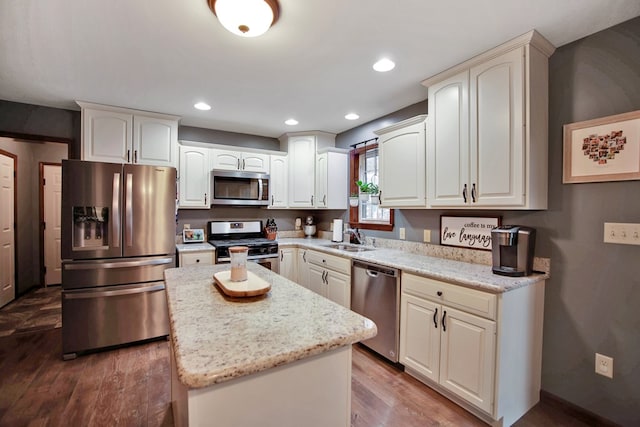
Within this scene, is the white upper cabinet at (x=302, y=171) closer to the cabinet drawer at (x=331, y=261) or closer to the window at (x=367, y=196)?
the window at (x=367, y=196)

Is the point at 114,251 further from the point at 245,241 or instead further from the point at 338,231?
the point at 338,231

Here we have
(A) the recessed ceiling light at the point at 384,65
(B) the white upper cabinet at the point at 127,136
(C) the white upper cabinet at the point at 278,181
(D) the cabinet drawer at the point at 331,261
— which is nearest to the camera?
(A) the recessed ceiling light at the point at 384,65

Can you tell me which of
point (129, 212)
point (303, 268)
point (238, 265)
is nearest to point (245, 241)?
point (303, 268)

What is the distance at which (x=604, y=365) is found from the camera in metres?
1.75

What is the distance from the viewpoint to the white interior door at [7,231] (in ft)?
12.0

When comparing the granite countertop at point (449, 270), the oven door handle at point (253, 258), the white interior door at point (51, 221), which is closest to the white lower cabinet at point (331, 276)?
the granite countertop at point (449, 270)

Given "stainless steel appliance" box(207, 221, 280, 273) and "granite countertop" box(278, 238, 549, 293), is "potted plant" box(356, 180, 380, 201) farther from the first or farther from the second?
"stainless steel appliance" box(207, 221, 280, 273)

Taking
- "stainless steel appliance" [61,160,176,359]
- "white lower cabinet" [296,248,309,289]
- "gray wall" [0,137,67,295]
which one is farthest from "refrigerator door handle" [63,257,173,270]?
"gray wall" [0,137,67,295]

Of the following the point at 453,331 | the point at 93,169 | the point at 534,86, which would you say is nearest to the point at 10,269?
the point at 93,169

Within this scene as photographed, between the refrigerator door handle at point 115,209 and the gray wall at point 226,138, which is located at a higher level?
the gray wall at point 226,138

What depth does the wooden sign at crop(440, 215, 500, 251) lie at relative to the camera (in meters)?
2.29

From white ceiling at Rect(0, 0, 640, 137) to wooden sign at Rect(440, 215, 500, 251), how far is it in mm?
1203

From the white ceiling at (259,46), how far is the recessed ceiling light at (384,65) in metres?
0.06

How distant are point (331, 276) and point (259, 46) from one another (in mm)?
2159
